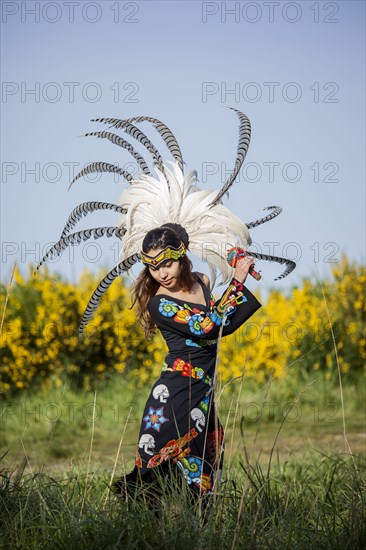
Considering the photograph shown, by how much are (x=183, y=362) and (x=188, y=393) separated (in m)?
0.16

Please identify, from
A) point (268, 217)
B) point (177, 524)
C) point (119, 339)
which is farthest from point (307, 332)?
point (177, 524)

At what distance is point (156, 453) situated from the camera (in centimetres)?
367

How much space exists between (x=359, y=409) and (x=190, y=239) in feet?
20.7

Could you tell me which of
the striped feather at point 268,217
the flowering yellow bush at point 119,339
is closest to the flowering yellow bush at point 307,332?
the flowering yellow bush at point 119,339

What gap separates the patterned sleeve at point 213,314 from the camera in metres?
3.62

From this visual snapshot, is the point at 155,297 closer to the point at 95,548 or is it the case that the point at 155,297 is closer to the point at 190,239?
the point at 190,239

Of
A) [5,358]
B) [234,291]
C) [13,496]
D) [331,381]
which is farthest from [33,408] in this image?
[234,291]

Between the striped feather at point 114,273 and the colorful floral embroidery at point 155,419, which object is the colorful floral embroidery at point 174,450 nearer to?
the colorful floral embroidery at point 155,419

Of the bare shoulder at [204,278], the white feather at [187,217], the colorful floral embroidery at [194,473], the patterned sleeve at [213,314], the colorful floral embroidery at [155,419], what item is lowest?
the colorful floral embroidery at [194,473]

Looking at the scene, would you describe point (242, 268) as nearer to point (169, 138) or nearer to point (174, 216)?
point (174, 216)

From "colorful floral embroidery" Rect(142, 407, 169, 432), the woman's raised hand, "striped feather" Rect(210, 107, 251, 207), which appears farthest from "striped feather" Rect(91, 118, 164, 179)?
"colorful floral embroidery" Rect(142, 407, 169, 432)

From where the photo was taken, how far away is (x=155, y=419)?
3.72m

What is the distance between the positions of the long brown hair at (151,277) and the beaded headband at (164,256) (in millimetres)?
21

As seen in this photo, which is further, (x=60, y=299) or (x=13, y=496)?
(x=60, y=299)
